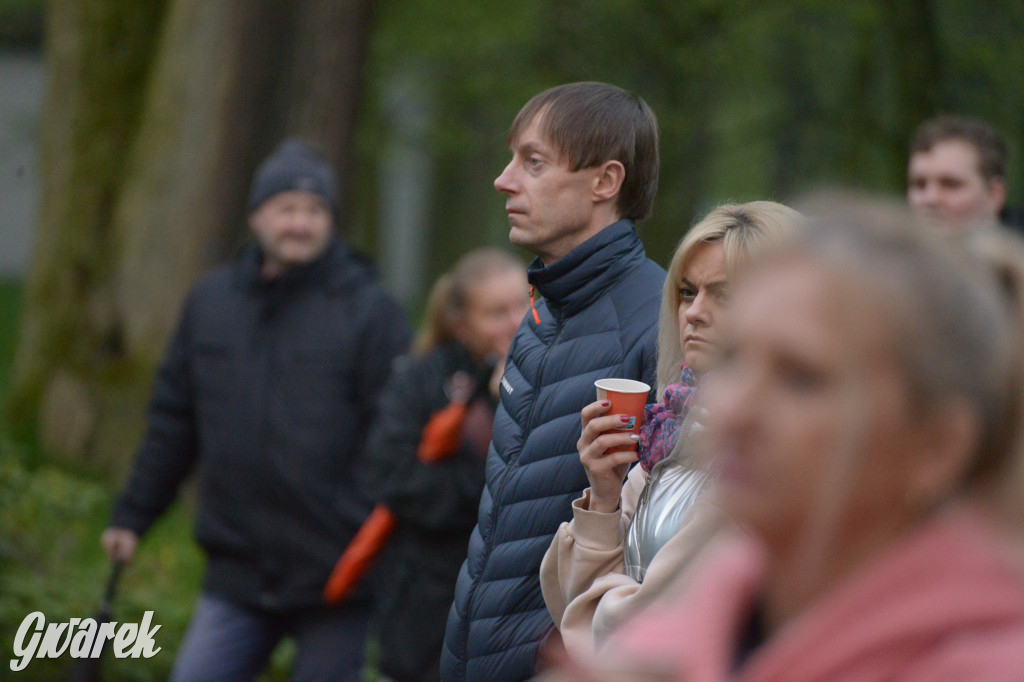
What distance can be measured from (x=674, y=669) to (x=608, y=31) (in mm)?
14345

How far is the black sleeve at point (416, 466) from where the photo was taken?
4.19 m

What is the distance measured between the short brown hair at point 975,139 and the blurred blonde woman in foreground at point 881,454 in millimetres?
4179

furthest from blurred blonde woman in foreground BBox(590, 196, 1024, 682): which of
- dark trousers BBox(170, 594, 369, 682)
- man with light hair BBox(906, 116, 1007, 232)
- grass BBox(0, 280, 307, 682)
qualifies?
grass BBox(0, 280, 307, 682)

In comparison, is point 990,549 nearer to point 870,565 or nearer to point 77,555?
point 870,565

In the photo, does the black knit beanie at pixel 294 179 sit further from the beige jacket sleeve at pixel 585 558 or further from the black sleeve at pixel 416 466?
the beige jacket sleeve at pixel 585 558

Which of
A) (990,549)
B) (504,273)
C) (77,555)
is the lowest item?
(77,555)

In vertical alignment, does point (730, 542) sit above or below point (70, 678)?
above

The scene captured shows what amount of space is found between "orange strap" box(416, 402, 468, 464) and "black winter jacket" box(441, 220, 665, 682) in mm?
1228

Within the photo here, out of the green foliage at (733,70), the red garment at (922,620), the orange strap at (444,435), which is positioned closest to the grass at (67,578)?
the orange strap at (444,435)

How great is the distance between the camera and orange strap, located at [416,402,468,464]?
4.25 m

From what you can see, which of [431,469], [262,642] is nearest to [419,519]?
Result: [431,469]

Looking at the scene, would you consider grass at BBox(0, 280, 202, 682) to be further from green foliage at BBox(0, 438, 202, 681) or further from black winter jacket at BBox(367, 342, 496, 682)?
black winter jacket at BBox(367, 342, 496, 682)

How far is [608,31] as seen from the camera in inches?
587

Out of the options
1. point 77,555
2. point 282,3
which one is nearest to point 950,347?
point 77,555
